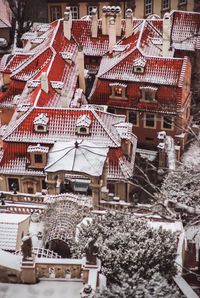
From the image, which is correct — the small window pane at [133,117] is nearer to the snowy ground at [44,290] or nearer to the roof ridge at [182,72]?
the roof ridge at [182,72]

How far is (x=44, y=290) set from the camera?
89.3 ft

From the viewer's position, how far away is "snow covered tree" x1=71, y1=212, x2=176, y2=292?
31.3m

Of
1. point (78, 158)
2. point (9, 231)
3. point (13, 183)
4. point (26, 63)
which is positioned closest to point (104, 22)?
point (26, 63)

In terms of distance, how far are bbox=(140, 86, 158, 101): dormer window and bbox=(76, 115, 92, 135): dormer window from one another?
7.41m

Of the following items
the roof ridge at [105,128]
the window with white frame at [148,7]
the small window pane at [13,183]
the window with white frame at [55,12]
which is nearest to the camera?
the roof ridge at [105,128]

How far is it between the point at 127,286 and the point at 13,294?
4.57m

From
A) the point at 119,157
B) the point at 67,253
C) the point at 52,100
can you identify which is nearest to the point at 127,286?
the point at 67,253

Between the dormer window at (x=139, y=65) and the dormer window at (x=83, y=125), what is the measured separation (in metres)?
7.96

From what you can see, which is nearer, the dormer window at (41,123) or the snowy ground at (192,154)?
the dormer window at (41,123)

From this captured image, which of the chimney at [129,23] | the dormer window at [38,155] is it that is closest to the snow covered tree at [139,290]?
the dormer window at [38,155]

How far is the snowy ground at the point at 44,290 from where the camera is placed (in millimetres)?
26844

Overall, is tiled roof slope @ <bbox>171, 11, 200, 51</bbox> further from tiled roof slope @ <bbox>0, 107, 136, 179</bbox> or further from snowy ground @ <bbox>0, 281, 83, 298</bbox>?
snowy ground @ <bbox>0, 281, 83, 298</bbox>

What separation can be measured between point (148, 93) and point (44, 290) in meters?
29.7

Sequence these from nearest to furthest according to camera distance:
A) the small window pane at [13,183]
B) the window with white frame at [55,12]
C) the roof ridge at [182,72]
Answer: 1. the small window pane at [13,183]
2. the roof ridge at [182,72]
3. the window with white frame at [55,12]
